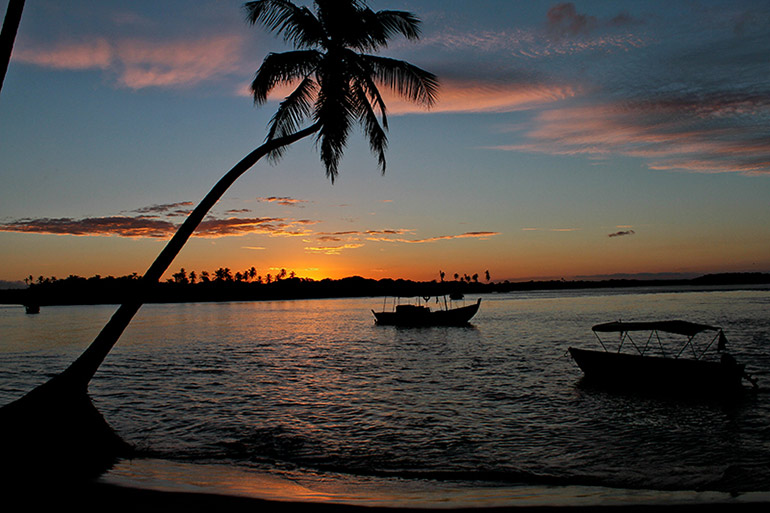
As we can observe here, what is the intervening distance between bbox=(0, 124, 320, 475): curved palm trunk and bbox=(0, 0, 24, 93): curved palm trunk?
132 inches

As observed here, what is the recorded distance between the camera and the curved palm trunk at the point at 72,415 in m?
7.61

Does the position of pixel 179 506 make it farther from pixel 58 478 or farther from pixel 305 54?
pixel 305 54

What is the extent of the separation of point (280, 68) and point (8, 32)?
567 centimetres

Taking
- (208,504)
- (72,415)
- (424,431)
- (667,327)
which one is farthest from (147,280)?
(667,327)

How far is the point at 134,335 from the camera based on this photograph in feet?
170

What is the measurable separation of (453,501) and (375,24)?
10356 mm

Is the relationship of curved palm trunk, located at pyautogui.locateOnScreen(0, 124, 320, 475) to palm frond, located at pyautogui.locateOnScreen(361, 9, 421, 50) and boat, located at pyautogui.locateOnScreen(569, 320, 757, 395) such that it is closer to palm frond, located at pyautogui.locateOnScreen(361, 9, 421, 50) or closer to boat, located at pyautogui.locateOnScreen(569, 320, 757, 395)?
palm frond, located at pyautogui.locateOnScreen(361, 9, 421, 50)

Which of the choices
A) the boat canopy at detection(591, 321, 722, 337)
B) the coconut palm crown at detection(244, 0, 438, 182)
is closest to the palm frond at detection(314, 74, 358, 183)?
the coconut palm crown at detection(244, 0, 438, 182)

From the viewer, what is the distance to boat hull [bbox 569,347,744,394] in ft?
58.4

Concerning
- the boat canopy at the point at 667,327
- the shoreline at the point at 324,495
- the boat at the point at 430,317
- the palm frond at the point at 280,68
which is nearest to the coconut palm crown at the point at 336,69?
the palm frond at the point at 280,68

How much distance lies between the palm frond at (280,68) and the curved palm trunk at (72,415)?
3.23 m

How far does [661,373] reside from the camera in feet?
62.5

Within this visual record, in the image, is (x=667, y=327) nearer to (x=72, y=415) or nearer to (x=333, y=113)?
(x=333, y=113)

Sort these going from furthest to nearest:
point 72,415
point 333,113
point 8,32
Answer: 1. point 333,113
2. point 72,415
3. point 8,32
